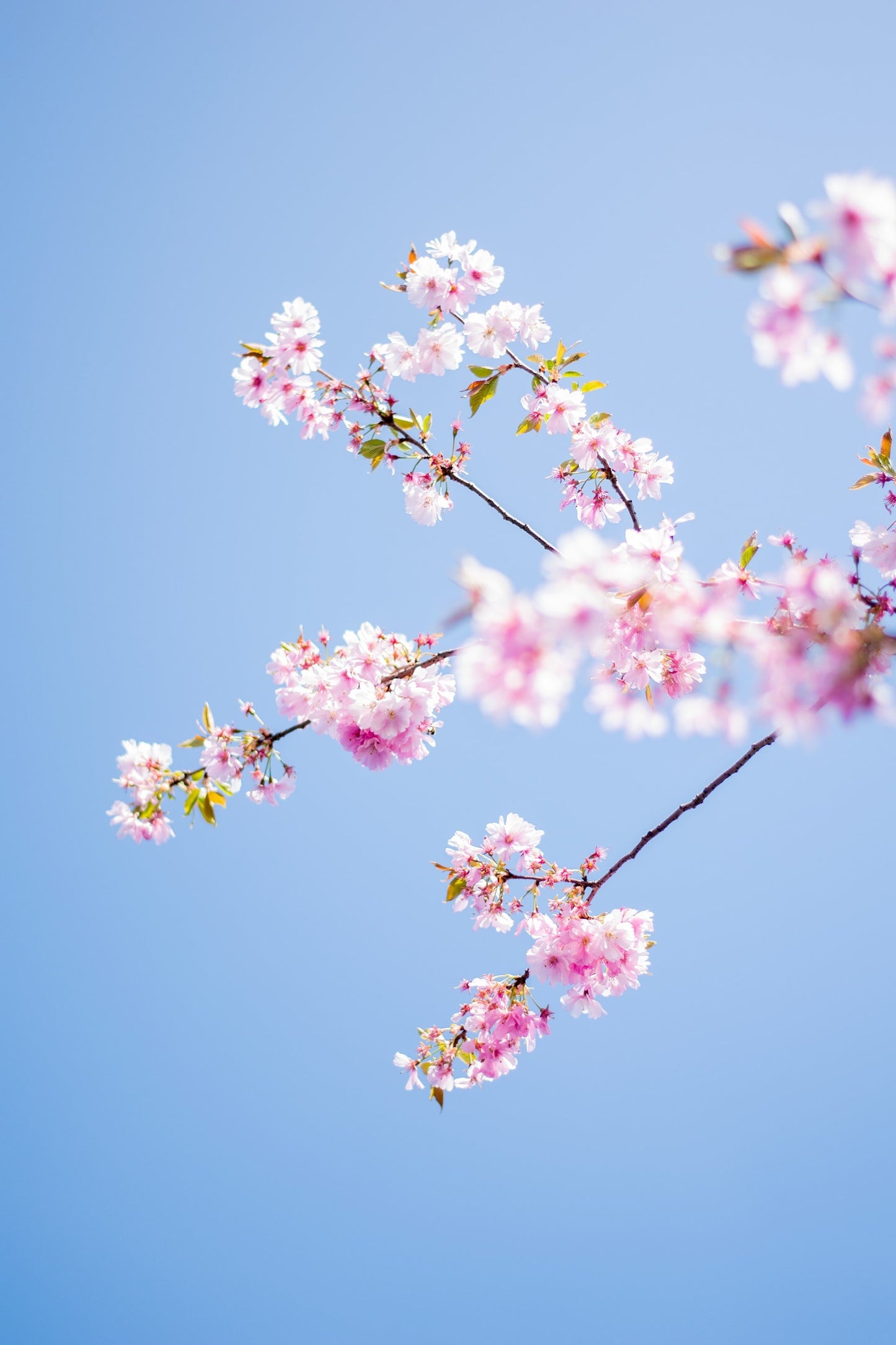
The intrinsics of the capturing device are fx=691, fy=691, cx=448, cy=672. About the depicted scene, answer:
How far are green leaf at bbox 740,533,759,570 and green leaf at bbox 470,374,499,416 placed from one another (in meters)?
1.25

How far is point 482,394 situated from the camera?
2.91 metres

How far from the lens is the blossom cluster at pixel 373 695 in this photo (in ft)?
8.50

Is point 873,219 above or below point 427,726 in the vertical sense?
below

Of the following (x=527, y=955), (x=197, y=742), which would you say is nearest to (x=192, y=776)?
(x=197, y=742)

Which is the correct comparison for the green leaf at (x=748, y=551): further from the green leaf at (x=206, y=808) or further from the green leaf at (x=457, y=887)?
the green leaf at (x=206, y=808)

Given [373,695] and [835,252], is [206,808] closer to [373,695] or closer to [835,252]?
[373,695]

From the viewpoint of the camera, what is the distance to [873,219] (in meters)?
1.14

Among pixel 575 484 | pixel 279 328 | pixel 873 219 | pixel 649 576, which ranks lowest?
pixel 873 219

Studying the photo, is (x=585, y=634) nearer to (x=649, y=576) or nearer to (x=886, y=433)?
(x=649, y=576)

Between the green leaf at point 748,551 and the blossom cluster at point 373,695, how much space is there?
1139 millimetres

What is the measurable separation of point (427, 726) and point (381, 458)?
113cm

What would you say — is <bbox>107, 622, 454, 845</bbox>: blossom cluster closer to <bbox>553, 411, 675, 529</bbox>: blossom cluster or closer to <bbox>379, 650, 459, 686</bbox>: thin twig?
<bbox>379, 650, 459, 686</bbox>: thin twig

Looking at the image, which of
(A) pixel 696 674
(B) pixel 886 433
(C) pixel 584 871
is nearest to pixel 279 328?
(A) pixel 696 674

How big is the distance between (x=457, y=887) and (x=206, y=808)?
43.2 inches
